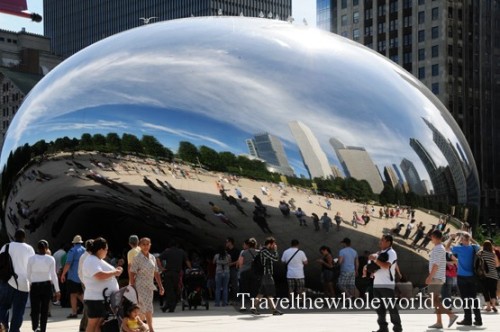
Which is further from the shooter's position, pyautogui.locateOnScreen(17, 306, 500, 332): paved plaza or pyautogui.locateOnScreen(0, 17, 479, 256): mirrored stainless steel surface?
pyautogui.locateOnScreen(0, 17, 479, 256): mirrored stainless steel surface

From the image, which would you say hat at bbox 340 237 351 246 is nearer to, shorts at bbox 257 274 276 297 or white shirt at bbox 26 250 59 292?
shorts at bbox 257 274 276 297

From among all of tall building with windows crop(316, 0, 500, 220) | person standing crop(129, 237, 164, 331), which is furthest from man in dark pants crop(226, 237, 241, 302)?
tall building with windows crop(316, 0, 500, 220)

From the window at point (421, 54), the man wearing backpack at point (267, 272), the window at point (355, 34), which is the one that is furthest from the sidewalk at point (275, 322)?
the window at point (355, 34)

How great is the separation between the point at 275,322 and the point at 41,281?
3.42 meters

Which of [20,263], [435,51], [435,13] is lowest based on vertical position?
[20,263]

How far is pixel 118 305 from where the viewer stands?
882 cm

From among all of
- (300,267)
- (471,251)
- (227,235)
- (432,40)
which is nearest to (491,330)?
(471,251)

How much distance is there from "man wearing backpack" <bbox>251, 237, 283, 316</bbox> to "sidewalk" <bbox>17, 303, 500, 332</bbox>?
27 centimetres

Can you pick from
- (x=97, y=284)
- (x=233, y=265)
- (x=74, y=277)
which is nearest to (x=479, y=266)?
(x=233, y=265)

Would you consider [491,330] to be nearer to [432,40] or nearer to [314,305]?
[314,305]

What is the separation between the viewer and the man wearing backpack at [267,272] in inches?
551

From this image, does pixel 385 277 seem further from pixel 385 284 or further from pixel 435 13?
pixel 435 13

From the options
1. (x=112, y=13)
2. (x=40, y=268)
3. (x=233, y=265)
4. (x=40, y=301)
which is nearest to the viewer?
(x=40, y=268)

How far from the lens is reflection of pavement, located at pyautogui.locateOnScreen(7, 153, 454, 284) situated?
1503 cm
